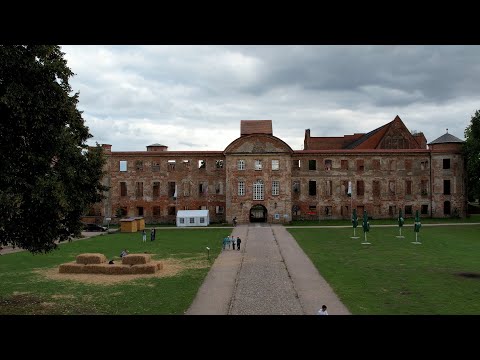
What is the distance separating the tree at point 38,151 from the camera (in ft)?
44.3

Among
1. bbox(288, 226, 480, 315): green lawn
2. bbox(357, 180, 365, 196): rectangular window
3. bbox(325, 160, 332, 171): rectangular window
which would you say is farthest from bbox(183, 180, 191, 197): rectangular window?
bbox(357, 180, 365, 196): rectangular window

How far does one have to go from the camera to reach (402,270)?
2456 centimetres

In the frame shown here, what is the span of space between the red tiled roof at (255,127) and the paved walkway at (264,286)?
2902cm

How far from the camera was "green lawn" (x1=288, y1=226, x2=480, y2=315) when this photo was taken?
57.7 ft

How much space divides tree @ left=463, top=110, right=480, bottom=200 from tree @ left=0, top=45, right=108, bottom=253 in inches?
2016

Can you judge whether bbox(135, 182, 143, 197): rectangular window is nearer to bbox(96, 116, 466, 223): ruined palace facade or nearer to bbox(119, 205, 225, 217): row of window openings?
bbox(96, 116, 466, 223): ruined palace facade

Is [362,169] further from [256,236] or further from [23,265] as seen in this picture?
[23,265]

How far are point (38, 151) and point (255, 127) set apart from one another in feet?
156

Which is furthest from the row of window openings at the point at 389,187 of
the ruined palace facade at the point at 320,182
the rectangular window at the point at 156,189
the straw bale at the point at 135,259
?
the straw bale at the point at 135,259

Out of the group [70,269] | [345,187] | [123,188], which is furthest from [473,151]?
[70,269]

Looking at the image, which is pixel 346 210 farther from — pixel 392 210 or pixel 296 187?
pixel 296 187

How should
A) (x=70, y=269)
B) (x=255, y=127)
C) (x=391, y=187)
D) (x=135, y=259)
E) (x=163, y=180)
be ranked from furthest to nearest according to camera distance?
(x=255, y=127)
(x=163, y=180)
(x=391, y=187)
(x=135, y=259)
(x=70, y=269)

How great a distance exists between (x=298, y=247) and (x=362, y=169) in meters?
29.1
